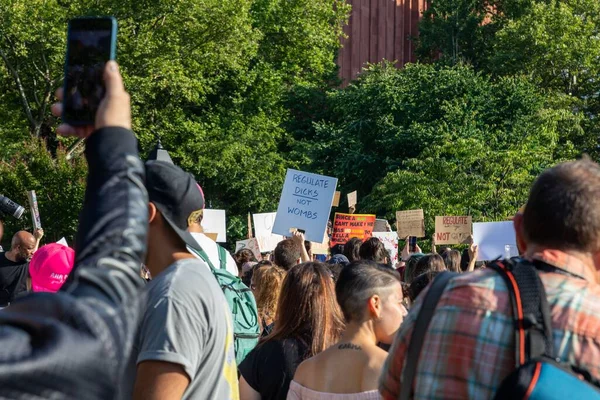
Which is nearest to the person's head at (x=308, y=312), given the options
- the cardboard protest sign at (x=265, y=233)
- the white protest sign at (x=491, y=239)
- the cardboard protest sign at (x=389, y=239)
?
the white protest sign at (x=491, y=239)

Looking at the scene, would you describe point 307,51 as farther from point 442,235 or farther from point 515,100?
point 442,235

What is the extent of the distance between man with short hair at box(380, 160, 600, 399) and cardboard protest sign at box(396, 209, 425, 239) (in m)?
13.6

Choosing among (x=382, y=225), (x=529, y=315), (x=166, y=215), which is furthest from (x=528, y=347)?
(x=382, y=225)

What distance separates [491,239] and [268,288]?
5165 millimetres

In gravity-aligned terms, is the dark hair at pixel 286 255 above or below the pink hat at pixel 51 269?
below

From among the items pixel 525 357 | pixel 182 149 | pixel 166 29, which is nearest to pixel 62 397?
pixel 525 357

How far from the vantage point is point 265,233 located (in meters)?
15.4

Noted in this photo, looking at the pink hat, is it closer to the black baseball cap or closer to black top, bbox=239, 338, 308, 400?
black top, bbox=239, 338, 308, 400

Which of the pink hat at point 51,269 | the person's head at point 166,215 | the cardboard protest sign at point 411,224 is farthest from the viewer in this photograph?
the cardboard protest sign at point 411,224

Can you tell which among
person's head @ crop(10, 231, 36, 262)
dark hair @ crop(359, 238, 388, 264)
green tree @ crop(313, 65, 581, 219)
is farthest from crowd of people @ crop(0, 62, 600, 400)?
green tree @ crop(313, 65, 581, 219)

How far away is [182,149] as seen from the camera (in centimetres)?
3684

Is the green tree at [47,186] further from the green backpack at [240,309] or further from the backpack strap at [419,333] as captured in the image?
the backpack strap at [419,333]

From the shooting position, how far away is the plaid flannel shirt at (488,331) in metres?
2.17

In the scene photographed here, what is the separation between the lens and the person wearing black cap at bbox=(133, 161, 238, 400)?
110 inches
